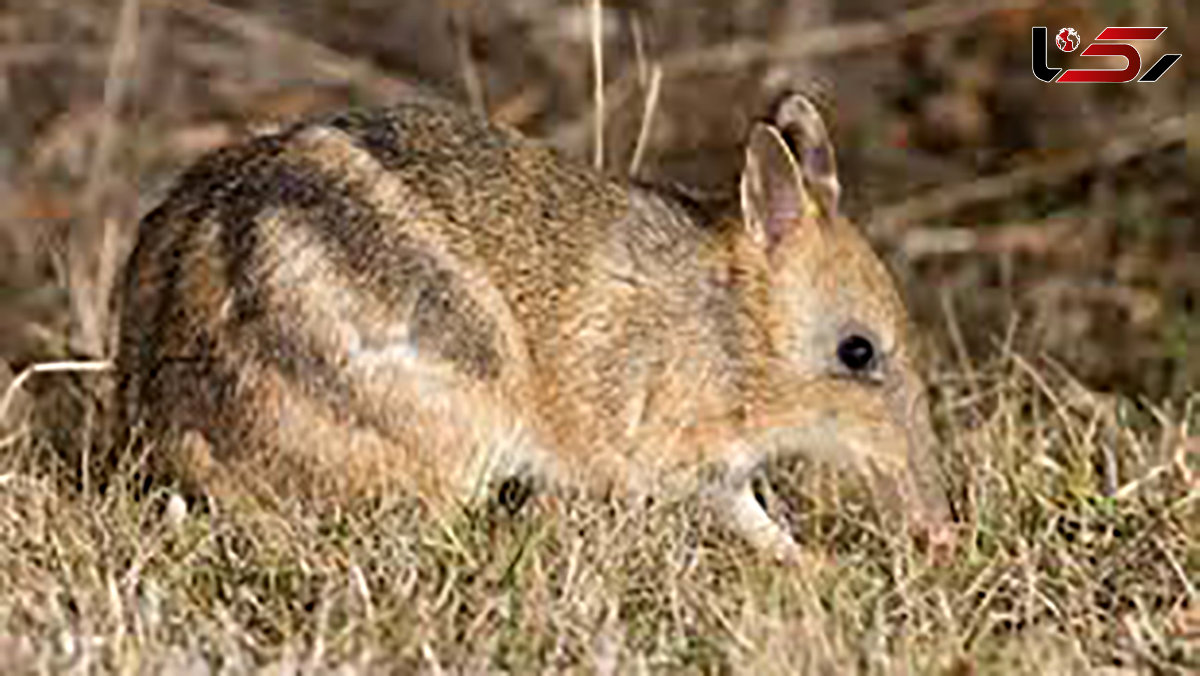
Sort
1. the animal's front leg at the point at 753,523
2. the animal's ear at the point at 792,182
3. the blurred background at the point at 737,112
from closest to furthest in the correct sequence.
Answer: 1. the animal's front leg at the point at 753,523
2. the animal's ear at the point at 792,182
3. the blurred background at the point at 737,112

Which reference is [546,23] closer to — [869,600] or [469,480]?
[469,480]

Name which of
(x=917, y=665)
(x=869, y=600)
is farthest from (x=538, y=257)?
(x=917, y=665)

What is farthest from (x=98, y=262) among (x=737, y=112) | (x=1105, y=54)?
(x=1105, y=54)

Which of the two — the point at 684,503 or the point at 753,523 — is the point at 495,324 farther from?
the point at 753,523

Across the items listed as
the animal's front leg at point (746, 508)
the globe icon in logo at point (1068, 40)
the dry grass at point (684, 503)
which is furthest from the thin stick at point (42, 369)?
the globe icon in logo at point (1068, 40)

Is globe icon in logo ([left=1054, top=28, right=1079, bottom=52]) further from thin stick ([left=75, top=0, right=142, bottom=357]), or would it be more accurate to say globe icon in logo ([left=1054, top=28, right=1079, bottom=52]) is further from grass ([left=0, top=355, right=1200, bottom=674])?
grass ([left=0, top=355, right=1200, bottom=674])

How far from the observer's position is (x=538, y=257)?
6.11 m

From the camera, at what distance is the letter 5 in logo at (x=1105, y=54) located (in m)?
9.84

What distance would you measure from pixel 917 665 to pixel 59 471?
2333 mm

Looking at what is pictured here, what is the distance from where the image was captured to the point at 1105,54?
10.1 meters

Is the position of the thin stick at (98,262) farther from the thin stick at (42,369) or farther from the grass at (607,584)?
Answer: the grass at (607,584)

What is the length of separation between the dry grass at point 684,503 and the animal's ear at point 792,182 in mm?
637

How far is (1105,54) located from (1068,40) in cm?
29

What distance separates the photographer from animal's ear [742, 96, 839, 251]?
600cm
